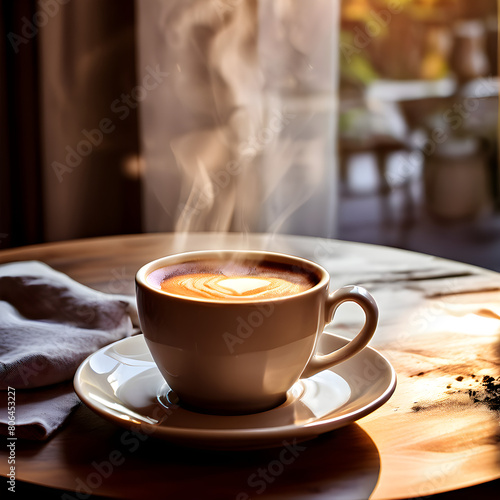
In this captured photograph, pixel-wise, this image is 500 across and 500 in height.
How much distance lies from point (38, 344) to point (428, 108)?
3.48 meters

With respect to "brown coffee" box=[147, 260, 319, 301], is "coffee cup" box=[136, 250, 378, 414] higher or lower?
lower

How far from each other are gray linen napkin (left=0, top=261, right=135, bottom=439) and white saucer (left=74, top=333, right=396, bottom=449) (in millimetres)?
35

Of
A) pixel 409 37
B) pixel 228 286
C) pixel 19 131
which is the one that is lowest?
pixel 228 286

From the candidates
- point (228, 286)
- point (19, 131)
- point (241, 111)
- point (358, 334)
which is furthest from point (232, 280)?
point (19, 131)

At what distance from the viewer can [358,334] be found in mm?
615

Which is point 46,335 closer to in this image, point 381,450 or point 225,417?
point 225,417

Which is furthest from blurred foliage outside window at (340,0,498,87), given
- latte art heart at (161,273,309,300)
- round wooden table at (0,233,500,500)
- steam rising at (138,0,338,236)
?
latte art heart at (161,273,309,300)

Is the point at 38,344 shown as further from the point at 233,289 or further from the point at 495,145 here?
the point at 495,145

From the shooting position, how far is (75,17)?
2014 millimetres

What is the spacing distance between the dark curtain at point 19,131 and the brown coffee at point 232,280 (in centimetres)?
157

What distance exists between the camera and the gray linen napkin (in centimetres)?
59

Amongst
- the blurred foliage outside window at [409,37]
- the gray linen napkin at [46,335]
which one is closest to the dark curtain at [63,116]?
the gray linen napkin at [46,335]

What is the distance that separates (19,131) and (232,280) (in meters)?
1.67

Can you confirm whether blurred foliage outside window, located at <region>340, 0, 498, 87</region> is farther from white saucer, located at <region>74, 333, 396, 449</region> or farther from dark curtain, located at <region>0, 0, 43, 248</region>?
white saucer, located at <region>74, 333, 396, 449</region>
